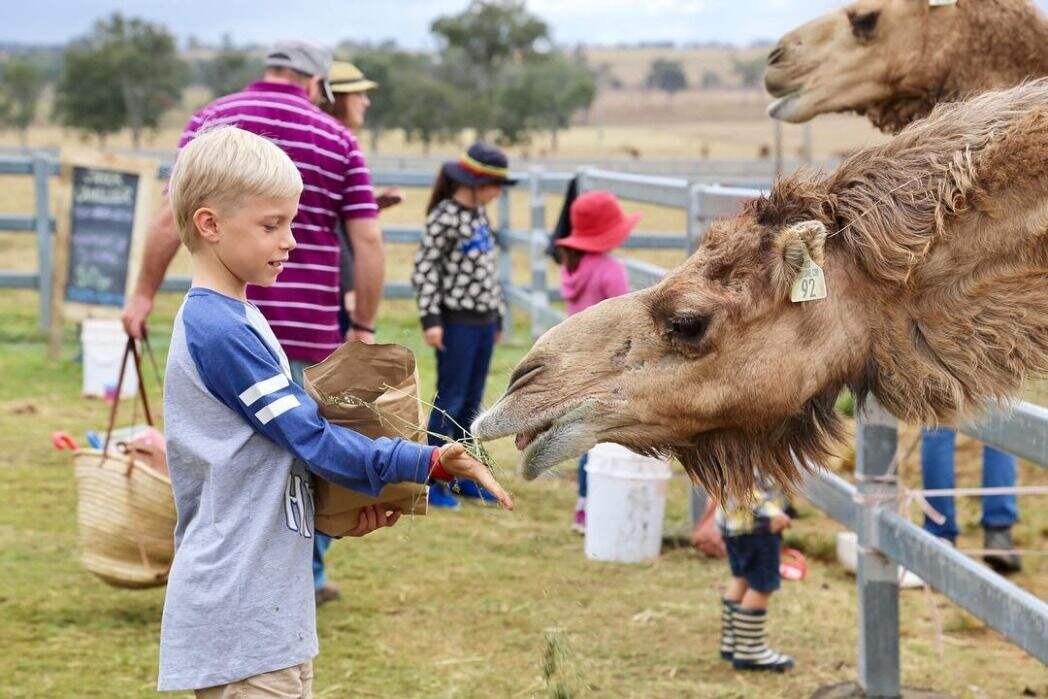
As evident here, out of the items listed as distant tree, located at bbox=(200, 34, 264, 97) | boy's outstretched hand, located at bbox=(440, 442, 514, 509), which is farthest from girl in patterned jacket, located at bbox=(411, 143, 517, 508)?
distant tree, located at bbox=(200, 34, 264, 97)

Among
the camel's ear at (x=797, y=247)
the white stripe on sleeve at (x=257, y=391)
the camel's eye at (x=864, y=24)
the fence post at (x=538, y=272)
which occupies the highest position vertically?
the camel's eye at (x=864, y=24)

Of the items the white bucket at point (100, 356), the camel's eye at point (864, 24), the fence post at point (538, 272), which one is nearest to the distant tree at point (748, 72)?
the fence post at point (538, 272)

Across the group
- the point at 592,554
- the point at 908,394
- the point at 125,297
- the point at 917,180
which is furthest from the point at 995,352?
the point at 125,297

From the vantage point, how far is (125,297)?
11.5m

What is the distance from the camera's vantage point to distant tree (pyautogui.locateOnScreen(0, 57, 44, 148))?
7456 centimetres

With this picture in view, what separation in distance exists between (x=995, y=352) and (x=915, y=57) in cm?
245

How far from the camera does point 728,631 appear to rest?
5.12m

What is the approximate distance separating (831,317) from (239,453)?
4.55 ft

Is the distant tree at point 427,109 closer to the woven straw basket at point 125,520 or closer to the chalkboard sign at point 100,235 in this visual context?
the chalkboard sign at point 100,235

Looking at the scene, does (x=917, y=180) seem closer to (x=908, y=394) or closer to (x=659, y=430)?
(x=908, y=394)

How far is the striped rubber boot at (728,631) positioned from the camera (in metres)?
5.10

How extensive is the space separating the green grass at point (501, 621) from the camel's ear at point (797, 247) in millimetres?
1075

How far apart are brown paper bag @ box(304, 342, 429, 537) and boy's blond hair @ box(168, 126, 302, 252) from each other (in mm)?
403

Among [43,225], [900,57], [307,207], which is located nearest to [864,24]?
[900,57]
